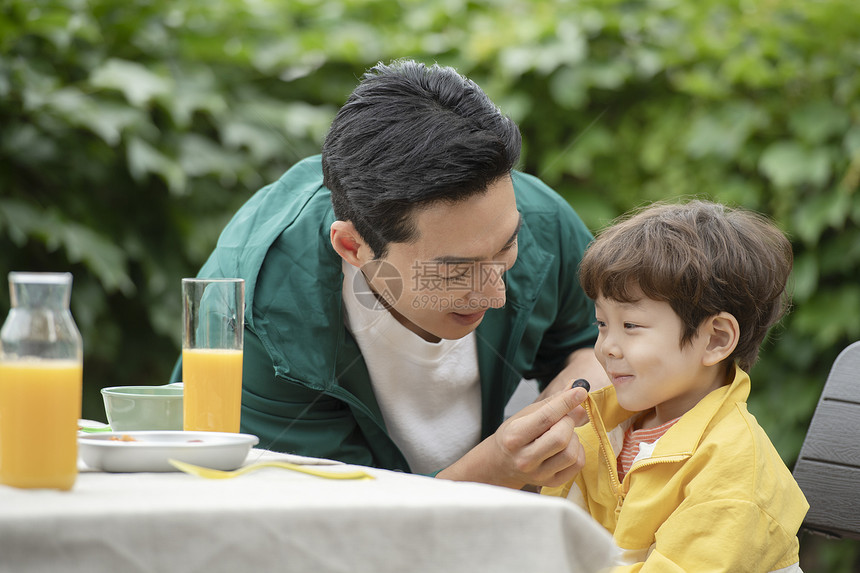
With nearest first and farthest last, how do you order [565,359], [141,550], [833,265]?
[141,550]
[565,359]
[833,265]

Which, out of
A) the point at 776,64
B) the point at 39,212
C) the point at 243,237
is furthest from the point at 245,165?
the point at 776,64

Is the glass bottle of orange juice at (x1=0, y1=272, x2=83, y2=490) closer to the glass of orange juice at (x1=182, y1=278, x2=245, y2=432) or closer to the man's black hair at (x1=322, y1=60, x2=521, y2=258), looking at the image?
the glass of orange juice at (x1=182, y1=278, x2=245, y2=432)

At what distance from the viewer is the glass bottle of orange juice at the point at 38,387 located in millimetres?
755

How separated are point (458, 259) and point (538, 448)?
1.09 feet

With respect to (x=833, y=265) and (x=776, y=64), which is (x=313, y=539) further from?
(x=776, y=64)

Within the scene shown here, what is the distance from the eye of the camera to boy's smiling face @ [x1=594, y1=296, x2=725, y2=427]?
4.26 ft

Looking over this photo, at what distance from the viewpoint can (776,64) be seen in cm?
260

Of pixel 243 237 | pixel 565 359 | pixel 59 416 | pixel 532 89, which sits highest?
pixel 532 89

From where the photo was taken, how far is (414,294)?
1.50m

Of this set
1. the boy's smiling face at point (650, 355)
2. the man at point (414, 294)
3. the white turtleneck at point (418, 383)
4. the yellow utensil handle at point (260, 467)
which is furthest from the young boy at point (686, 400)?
the yellow utensil handle at point (260, 467)

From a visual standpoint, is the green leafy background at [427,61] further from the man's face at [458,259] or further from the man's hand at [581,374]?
the man's face at [458,259]

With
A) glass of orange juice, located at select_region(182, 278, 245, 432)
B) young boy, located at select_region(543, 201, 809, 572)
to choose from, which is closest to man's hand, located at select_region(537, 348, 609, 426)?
young boy, located at select_region(543, 201, 809, 572)

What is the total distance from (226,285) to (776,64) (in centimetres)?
208

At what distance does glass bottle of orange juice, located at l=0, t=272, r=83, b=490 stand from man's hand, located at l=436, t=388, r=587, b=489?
67cm
